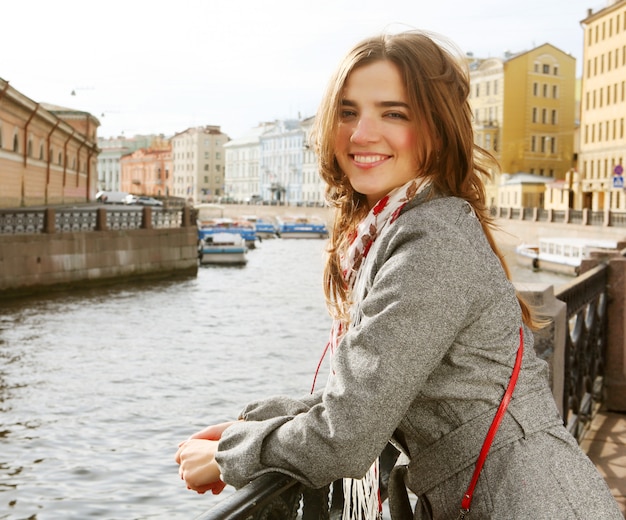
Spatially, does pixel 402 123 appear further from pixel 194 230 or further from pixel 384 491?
pixel 194 230

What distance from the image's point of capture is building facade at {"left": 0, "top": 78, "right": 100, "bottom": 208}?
27.7m

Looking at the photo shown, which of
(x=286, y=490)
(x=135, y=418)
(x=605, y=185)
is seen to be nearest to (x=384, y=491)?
(x=286, y=490)

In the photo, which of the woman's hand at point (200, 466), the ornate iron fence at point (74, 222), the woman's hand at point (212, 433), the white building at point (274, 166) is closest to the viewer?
the woman's hand at point (200, 466)

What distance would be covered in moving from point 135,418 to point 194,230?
64.5 ft

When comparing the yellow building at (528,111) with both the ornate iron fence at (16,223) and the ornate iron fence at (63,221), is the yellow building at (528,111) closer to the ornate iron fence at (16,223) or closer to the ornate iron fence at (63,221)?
the ornate iron fence at (63,221)

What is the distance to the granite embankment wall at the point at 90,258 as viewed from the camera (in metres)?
20.8

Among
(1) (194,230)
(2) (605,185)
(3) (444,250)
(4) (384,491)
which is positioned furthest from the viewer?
(2) (605,185)

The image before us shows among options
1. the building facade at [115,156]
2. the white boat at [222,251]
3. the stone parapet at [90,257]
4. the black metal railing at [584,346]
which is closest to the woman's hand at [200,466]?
the black metal railing at [584,346]

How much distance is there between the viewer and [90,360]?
14094mm

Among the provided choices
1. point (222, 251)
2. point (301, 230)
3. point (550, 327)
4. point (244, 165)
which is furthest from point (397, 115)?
point (244, 165)

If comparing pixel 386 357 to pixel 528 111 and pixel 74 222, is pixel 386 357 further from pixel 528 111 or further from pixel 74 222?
pixel 528 111

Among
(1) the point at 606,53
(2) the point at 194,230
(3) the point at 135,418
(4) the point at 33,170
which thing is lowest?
(3) the point at 135,418

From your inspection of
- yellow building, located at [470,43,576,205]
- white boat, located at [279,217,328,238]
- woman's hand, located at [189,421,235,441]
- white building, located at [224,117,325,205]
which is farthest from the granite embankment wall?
white building, located at [224,117,325,205]

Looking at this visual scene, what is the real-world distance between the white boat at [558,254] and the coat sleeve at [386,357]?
30.1m
